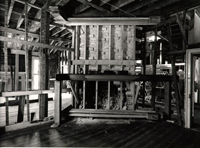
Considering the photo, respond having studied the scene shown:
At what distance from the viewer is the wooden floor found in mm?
2904

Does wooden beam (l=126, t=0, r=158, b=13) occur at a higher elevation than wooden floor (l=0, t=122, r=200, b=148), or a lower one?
higher

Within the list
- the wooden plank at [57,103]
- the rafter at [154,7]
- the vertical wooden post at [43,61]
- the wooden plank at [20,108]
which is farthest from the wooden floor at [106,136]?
the rafter at [154,7]

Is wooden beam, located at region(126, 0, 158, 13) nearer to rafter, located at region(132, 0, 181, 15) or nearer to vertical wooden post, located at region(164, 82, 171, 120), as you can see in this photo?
rafter, located at region(132, 0, 181, 15)

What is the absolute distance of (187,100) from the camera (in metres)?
3.97

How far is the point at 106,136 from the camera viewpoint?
129 inches

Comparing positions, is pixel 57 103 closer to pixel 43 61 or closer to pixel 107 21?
pixel 43 61

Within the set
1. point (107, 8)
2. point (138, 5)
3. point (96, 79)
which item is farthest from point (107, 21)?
point (96, 79)

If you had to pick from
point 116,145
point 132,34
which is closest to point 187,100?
point 116,145

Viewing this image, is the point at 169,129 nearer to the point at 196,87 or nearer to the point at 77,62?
the point at 77,62

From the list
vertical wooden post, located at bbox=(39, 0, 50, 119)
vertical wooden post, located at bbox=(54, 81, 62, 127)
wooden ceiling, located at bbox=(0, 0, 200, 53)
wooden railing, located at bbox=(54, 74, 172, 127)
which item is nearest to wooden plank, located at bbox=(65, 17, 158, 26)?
→ wooden ceiling, located at bbox=(0, 0, 200, 53)

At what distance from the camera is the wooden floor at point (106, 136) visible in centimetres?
290

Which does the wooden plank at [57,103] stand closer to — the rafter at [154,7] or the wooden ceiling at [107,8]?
the wooden ceiling at [107,8]

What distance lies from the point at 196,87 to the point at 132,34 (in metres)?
5.17

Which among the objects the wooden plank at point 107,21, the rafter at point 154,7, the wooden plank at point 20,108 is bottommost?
the wooden plank at point 20,108
